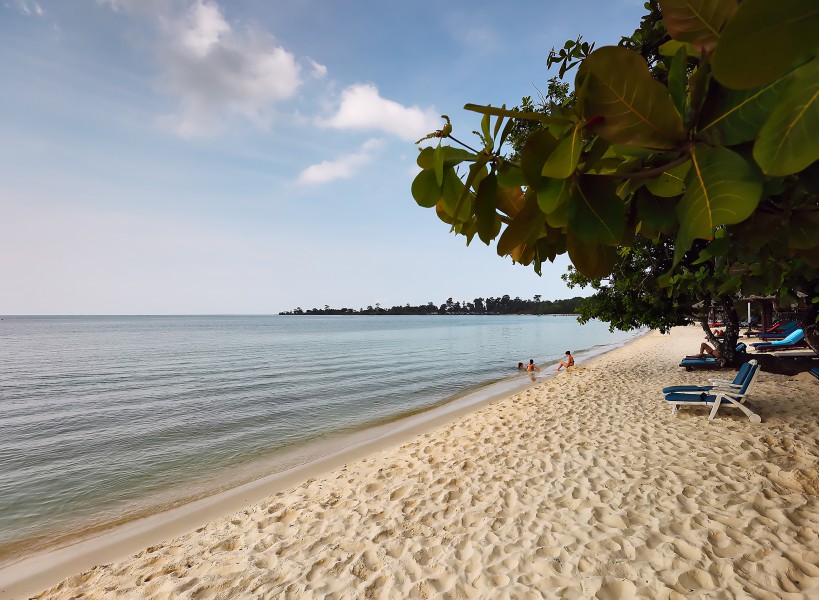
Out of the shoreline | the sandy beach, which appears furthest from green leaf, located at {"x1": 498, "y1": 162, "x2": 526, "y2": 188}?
the shoreline

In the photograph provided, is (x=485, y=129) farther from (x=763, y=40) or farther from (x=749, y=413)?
(x=749, y=413)

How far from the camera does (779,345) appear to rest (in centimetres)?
1523

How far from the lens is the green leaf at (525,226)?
1.03 metres

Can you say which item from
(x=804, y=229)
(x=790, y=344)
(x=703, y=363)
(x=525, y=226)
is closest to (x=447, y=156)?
(x=525, y=226)

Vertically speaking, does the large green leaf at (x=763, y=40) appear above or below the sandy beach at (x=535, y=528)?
above

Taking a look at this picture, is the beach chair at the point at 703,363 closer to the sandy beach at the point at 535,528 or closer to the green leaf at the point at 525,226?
the sandy beach at the point at 535,528

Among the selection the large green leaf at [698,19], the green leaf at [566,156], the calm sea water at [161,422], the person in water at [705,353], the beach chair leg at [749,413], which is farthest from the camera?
the person in water at [705,353]

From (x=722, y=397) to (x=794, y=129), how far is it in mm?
8941

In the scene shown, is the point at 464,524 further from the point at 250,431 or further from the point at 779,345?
the point at 779,345

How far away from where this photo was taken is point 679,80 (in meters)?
0.75

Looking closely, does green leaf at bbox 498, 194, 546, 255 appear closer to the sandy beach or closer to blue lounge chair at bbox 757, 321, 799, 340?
the sandy beach

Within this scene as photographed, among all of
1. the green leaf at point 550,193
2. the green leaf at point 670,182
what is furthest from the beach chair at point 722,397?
the green leaf at point 550,193

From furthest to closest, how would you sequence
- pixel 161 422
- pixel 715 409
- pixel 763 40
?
pixel 161 422 < pixel 715 409 < pixel 763 40

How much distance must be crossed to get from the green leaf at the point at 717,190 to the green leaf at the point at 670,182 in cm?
19
